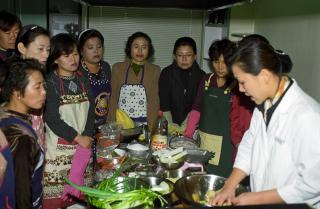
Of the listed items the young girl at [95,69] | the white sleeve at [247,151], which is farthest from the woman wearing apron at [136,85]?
the white sleeve at [247,151]

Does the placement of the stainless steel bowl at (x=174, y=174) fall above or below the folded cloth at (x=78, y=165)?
above

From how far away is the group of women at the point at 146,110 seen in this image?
5.04ft

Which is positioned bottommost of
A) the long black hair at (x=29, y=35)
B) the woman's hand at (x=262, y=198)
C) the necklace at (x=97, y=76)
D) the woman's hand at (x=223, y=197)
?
the woman's hand at (x=223, y=197)

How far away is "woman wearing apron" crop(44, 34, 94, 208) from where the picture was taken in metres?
2.55

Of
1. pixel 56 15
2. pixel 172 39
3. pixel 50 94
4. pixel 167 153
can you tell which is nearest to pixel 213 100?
pixel 167 153

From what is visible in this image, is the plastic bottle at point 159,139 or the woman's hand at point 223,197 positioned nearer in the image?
the woman's hand at point 223,197

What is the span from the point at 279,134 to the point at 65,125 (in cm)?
150

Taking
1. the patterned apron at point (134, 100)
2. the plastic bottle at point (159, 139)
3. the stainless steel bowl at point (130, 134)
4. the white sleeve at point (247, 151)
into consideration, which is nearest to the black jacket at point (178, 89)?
the patterned apron at point (134, 100)

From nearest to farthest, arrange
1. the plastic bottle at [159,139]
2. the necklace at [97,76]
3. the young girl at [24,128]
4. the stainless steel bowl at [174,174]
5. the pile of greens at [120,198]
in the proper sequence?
the pile of greens at [120,198], the young girl at [24,128], the stainless steel bowl at [174,174], the plastic bottle at [159,139], the necklace at [97,76]

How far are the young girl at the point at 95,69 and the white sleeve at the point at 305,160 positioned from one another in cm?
185

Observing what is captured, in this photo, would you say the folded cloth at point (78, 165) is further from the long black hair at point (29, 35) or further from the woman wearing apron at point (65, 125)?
the long black hair at point (29, 35)

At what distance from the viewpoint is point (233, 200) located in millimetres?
1559

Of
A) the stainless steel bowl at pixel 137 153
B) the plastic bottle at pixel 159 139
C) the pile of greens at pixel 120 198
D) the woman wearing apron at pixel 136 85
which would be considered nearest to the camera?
the pile of greens at pixel 120 198

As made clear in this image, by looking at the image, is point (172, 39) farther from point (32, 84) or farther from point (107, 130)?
point (32, 84)
